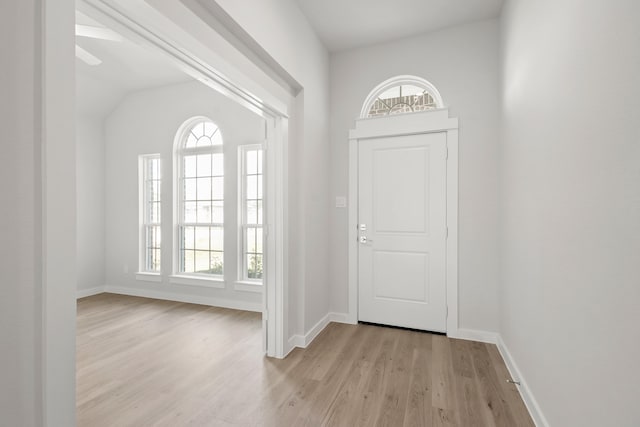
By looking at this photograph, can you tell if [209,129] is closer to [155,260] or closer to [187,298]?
[155,260]

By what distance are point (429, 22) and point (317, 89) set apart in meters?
1.29

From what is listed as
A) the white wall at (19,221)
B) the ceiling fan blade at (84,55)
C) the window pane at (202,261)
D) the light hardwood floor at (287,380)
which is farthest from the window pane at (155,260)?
the white wall at (19,221)

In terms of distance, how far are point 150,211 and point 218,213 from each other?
51.8 inches

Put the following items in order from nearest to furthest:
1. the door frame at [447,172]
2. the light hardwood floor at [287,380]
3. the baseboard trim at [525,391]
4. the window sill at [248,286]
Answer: the baseboard trim at [525,391] → the light hardwood floor at [287,380] → the door frame at [447,172] → the window sill at [248,286]

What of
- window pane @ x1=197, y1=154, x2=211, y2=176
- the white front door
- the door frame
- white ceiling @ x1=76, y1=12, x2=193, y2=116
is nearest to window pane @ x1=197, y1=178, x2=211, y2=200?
window pane @ x1=197, y1=154, x2=211, y2=176

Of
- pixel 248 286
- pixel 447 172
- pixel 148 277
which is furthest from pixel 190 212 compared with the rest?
pixel 447 172

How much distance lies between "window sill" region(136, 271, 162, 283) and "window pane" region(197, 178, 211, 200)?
134 cm

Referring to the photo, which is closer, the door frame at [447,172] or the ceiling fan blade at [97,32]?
the ceiling fan blade at [97,32]

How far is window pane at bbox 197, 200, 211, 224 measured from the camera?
4383mm

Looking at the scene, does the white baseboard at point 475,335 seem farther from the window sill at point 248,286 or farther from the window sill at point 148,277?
the window sill at point 148,277

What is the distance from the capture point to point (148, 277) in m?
4.54

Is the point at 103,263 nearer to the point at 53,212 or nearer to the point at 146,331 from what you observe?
the point at 146,331

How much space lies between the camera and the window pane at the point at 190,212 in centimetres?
448

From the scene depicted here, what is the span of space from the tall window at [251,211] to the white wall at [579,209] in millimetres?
2979
